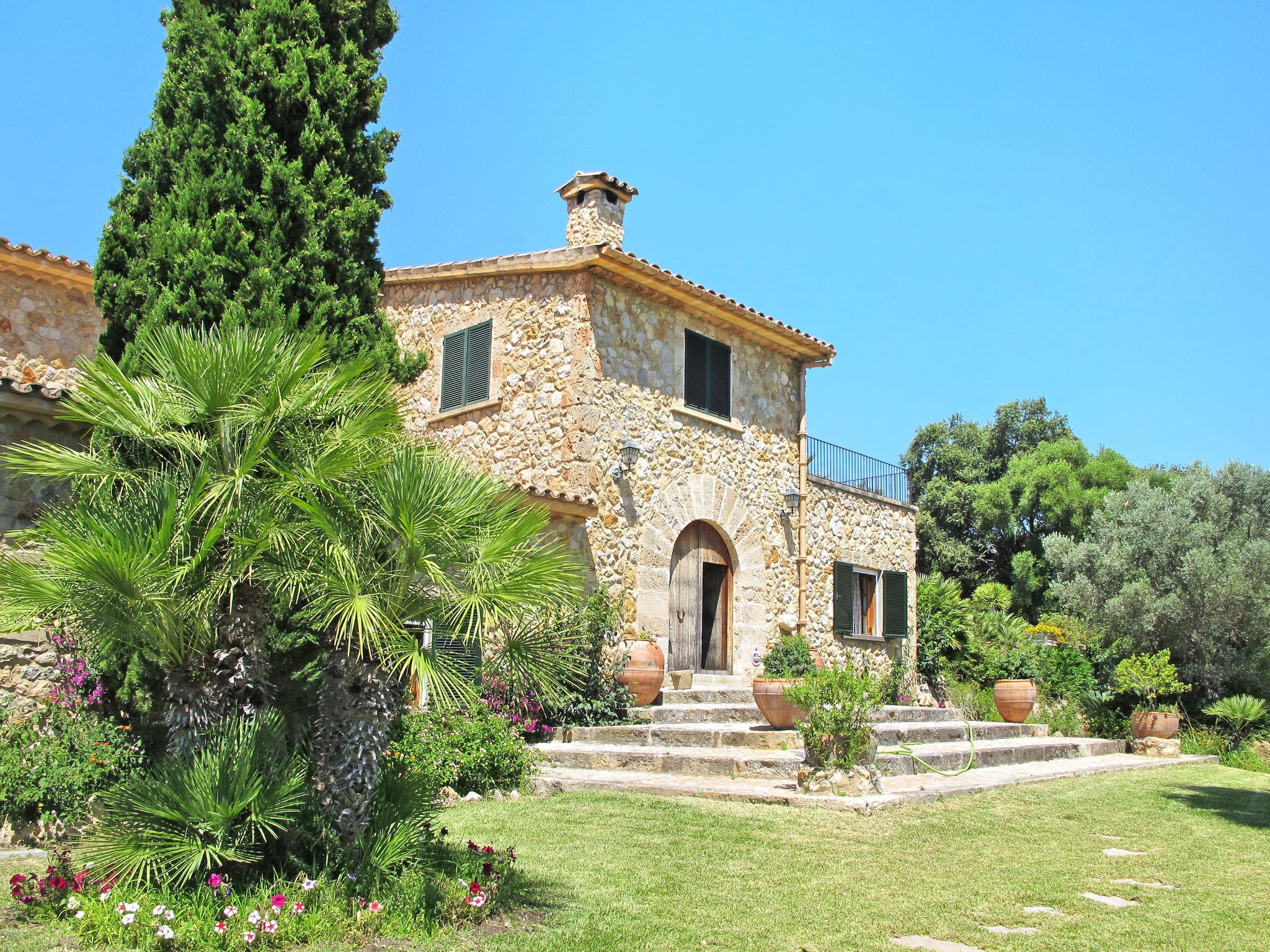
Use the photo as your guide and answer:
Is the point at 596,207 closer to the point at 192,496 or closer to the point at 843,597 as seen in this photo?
the point at 843,597

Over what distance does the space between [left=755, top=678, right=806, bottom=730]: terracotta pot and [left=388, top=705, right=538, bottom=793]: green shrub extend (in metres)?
2.88

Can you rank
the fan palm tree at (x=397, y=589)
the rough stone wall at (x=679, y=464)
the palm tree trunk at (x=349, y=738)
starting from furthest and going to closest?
the rough stone wall at (x=679, y=464), the palm tree trunk at (x=349, y=738), the fan palm tree at (x=397, y=589)

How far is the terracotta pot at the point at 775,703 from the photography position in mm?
10656

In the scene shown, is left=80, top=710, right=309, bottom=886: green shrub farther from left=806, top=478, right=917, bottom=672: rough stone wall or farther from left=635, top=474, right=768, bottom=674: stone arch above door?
left=806, top=478, right=917, bottom=672: rough stone wall

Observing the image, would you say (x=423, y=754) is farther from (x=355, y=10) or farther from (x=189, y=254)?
(x=355, y=10)

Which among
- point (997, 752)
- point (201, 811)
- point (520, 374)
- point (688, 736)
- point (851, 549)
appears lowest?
point (997, 752)

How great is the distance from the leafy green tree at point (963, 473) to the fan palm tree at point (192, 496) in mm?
29135

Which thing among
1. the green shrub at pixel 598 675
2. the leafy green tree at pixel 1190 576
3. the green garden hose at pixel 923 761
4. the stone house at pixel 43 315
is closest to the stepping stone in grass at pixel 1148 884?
the green garden hose at pixel 923 761

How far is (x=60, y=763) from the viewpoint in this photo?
20.2 feet

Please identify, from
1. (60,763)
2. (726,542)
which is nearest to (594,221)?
(726,542)

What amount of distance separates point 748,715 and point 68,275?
389 inches

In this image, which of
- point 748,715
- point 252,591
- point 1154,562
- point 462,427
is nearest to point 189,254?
point 252,591

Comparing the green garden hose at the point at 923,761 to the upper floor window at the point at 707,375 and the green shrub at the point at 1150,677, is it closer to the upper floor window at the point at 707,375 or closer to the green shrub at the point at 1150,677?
the green shrub at the point at 1150,677

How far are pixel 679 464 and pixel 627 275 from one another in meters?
2.70
